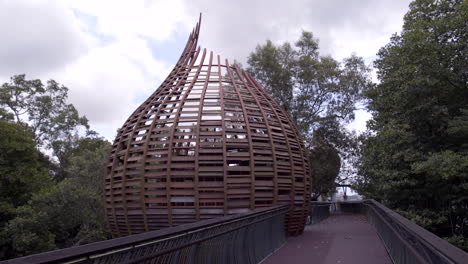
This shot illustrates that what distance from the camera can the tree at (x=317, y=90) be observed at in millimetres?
25141

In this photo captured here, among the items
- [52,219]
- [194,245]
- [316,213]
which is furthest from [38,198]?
[194,245]

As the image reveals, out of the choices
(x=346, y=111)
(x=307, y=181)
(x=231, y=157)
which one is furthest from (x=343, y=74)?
(x=231, y=157)

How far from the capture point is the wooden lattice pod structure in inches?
333

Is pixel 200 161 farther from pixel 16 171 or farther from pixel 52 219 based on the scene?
pixel 16 171

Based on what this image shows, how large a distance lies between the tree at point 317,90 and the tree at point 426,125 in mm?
8587

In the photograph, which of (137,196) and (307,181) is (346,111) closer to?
(307,181)

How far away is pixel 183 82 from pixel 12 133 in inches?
651

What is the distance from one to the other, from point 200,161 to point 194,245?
12.9 ft

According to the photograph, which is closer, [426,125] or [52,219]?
[426,125]

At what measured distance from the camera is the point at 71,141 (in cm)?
3591

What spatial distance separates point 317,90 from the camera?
84.0 ft

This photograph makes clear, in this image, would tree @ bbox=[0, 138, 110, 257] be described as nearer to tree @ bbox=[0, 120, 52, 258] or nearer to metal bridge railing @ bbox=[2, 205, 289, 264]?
tree @ bbox=[0, 120, 52, 258]

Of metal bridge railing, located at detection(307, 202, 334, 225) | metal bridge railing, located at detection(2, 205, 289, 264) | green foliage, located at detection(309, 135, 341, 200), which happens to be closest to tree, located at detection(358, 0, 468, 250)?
metal bridge railing, located at detection(307, 202, 334, 225)

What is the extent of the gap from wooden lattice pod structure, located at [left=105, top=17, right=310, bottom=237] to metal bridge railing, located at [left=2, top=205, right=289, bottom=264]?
0.93m
